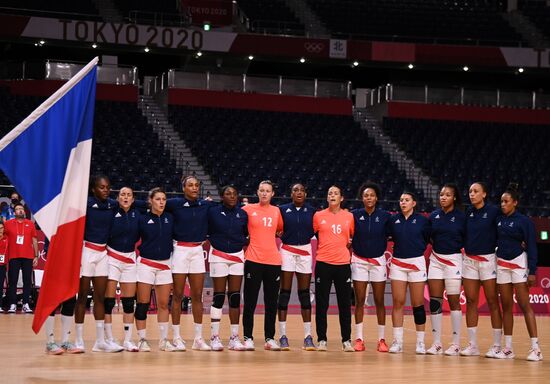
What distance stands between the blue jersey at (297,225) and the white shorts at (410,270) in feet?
3.92

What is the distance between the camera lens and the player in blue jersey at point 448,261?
39.5 ft

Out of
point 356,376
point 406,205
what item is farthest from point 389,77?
point 356,376

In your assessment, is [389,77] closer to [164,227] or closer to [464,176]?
[464,176]

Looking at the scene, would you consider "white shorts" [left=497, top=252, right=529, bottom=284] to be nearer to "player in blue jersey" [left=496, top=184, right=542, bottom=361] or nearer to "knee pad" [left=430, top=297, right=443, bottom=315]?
"player in blue jersey" [left=496, top=184, right=542, bottom=361]

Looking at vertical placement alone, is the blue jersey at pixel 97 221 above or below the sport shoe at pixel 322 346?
above

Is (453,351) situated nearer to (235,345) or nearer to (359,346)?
(359,346)

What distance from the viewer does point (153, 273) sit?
1165 centimetres

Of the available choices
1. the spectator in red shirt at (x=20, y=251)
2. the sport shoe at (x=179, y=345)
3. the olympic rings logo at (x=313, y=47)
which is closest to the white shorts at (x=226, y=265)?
the sport shoe at (x=179, y=345)

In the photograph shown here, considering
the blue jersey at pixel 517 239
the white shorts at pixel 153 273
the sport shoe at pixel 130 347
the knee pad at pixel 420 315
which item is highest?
the blue jersey at pixel 517 239

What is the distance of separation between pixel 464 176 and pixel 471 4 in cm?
1072

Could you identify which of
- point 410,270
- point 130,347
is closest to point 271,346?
point 130,347

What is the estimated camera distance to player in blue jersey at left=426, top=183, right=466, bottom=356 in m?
12.1

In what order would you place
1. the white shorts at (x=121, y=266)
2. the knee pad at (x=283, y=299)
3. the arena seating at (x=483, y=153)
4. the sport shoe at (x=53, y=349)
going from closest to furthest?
the sport shoe at (x=53, y=349)
the white shorts at (x=121, y=266)
the knee pad at (x=283, y=299)
the arena seating at (x=483, y=153)

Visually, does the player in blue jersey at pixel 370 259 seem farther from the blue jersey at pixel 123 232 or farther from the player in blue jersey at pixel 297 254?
the blue jersey at pixel 123 232
